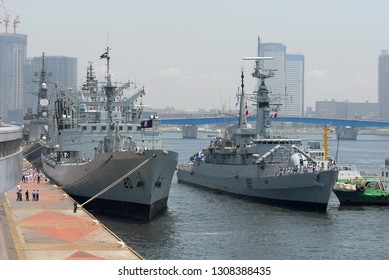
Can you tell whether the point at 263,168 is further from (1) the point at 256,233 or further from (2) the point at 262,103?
(1) the point at 256,233

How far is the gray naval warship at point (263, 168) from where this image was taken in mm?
46375

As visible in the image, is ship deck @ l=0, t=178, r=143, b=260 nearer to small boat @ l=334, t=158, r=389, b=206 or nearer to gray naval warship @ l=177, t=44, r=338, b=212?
gray naval warship @ l=177, t=44, r=338, b=212

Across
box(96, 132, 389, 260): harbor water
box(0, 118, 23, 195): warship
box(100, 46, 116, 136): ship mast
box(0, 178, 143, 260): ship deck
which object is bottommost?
box(96, 132, 389, 260): harbor water

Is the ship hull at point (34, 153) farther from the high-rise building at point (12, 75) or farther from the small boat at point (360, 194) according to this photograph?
the small boat at point (360, 194)

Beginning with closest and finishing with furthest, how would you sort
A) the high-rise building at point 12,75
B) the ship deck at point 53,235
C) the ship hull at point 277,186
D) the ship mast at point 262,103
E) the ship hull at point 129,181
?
1. the ship deck at point 53,235
2. the ship hull at point 129,181
3. the ship hull at point 277,186
4. the ship mast at point 262,103
5. the high-rise building at point 12,75

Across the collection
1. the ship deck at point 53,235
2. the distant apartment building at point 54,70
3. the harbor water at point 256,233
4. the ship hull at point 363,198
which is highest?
the distant apartment building at point 54,70

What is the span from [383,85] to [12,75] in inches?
3674

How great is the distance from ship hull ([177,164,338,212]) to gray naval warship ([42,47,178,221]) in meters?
8.60

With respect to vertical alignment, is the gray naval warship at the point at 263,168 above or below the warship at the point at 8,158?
below

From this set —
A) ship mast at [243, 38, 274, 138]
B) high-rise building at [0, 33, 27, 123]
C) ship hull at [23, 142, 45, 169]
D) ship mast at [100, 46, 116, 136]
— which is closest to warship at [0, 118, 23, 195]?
ship mast at [100, 46, 116, 136]

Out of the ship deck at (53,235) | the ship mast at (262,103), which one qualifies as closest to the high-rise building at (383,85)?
the ship mast at (262,103)

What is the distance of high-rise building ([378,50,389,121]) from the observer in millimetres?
152375

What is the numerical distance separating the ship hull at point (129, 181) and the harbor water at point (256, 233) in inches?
40.5

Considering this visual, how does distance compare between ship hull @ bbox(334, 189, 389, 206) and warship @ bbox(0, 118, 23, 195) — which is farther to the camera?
ship hull @ bbox(334, 189, 389, 206)
